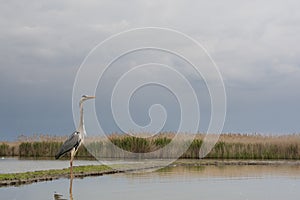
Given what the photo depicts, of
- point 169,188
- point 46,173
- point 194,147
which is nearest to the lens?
point 169,188

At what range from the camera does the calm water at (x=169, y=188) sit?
10219mm

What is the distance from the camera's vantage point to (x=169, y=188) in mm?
11578

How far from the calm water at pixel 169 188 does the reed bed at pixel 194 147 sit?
35.9 ft

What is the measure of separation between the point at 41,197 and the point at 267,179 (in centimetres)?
698

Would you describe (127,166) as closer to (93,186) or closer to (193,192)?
(93,186)

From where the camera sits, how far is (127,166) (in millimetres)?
18688

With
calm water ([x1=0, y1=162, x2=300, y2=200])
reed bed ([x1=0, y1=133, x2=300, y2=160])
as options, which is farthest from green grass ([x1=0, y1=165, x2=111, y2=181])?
reed bed ([x1=0, y1=133, x2=300, y2=160])

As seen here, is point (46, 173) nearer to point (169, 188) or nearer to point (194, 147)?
point (169, 188)

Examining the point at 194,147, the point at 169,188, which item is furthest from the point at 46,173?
the point at 194,147

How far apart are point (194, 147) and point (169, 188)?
15298 mm

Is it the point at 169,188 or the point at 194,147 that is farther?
the point at 194,147

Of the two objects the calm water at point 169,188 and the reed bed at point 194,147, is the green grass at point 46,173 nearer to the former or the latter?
the calm water at point 169,188

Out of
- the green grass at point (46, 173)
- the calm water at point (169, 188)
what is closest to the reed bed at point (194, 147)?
the green grass at point (46, 173)

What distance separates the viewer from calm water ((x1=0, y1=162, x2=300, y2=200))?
1022cm
